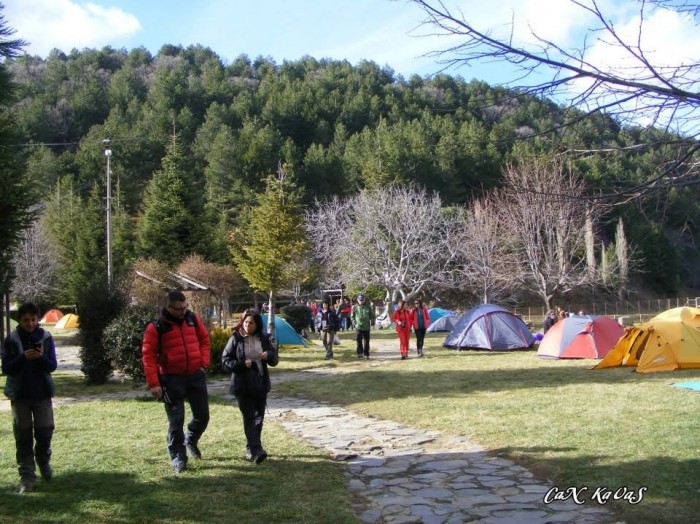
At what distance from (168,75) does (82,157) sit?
89.2 ft

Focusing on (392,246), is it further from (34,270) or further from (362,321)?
(34,270)

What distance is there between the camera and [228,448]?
6.71 metres

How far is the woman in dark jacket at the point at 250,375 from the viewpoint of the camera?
242 inches

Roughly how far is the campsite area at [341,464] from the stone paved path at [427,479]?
0.19m

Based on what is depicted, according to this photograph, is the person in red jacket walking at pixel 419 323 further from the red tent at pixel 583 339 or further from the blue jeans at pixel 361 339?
the red tent at pixel 583 339

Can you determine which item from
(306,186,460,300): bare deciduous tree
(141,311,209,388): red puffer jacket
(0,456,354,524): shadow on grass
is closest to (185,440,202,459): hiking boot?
(0,456,354,524): shadow on grass

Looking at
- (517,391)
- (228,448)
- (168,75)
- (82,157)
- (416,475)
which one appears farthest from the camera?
(168,75)

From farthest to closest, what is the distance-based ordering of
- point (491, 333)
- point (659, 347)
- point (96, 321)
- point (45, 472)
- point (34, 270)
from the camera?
point (34, 270) → point (491, 333) → point (659, 347) → point (96, 321) → point (45, 472)

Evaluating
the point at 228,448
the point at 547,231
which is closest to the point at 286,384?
the point at 228,448

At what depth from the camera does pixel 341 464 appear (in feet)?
20.3

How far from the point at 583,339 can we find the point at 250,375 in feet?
39.8

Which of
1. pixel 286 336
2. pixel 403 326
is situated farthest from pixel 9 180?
pixel 286 336

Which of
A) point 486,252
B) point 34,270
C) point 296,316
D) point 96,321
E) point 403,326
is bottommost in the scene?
point 403,326

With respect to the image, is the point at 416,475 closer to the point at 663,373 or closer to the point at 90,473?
the point at 90,473
